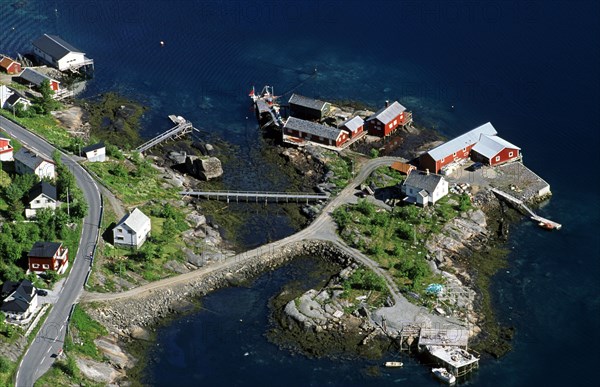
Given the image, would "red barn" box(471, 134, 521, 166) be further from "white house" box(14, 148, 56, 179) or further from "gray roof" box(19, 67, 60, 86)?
"gray roof" box(19, 67, 60, 86)

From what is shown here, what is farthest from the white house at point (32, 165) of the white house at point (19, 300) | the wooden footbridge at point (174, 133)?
the white house at point (19, 300)

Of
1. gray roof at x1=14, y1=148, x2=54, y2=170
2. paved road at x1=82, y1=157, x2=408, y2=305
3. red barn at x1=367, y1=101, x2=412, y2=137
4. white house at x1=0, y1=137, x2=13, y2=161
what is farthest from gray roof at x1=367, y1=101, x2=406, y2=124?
white house at x1=0, y1=137, x2=13, y2=161

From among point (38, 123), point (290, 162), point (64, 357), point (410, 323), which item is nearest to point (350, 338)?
point (410, 323)

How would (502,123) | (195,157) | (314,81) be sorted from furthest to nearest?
(314,81)
(502,123)
(195,157)

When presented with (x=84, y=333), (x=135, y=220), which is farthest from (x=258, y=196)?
(x=84, y=333)

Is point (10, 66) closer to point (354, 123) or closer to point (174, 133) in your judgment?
point (174, 133)

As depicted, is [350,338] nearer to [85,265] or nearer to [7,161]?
[85,265]

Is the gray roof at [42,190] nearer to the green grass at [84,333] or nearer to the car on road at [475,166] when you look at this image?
the green grass at [84,333]
